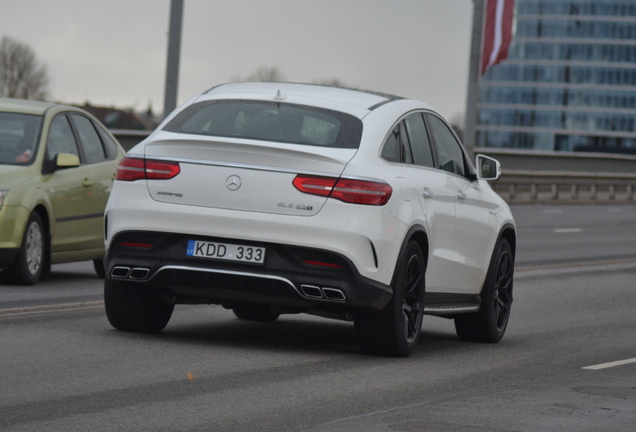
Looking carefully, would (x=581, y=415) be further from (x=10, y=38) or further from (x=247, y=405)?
(x=10, y=38)

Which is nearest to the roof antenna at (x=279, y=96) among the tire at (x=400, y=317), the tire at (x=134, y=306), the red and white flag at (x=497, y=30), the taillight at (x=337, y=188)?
the taillight at (x=337, y=188)

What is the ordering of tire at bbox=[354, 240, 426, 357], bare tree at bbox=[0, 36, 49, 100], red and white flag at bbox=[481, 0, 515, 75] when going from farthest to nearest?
1. bare tree at bbox=[0, 36, 49, 100]
2. red and white flag at bbox=[481, 0, 515, 75]
3. tire at bbox=[354, 240, 426, 357]

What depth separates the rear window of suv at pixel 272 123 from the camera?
27.0 feet

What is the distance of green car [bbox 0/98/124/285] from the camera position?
40.0 feet

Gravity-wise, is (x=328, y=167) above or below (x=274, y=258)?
above

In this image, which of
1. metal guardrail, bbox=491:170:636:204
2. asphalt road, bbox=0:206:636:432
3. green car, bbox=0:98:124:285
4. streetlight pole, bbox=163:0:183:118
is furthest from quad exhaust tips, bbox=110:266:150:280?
metal guardrail, bbox=491:170:636:204

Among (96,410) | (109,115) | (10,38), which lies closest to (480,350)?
(96,410)

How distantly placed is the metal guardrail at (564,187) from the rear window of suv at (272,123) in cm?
3354

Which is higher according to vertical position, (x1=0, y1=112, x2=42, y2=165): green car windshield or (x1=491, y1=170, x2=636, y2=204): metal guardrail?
(x1=0, y1=112, x2=42, y2=165): green car windshield

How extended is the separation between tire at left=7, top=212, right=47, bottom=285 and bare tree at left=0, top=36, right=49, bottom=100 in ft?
359

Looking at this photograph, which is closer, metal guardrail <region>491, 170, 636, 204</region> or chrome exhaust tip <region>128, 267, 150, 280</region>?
chrome exhaust tip <region>128, 267, 150, 280</region>

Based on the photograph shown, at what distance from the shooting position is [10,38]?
12456 centimetres

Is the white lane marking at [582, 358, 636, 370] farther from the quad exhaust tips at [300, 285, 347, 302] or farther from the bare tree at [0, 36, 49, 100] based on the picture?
the bare tree at [0, 36, 49, 100]

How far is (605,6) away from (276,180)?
537 feet
